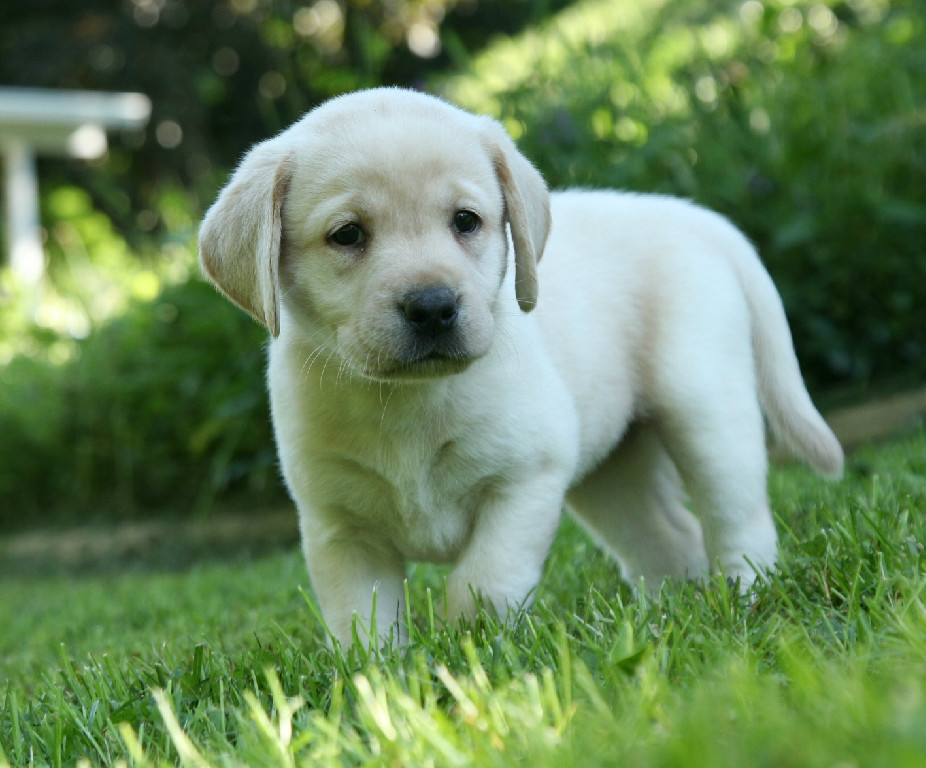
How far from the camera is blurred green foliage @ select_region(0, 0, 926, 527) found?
6.23m

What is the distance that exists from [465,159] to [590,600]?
1.17 m

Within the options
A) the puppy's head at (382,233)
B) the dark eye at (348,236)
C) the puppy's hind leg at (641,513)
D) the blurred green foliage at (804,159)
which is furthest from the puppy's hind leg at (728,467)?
the blurred green foliage at (804,159)

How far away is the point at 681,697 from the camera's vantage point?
1.79 metres

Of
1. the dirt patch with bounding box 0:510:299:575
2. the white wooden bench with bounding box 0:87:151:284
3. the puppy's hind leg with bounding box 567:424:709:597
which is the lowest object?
the dirt patch with bounding box 0:510:299:575

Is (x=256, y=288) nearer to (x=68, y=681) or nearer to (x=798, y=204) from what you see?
(x=68, y=681)

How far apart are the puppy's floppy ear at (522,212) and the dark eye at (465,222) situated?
0.44ft

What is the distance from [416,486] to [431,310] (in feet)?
1.76

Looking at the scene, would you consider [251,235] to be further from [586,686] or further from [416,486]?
[586,686]

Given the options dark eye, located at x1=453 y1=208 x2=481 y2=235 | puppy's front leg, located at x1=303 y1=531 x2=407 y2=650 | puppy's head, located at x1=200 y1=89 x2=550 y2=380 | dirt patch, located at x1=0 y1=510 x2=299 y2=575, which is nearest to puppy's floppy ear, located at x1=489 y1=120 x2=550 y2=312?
puppy's head, located at x1=200 y1=89 x2=550 y2=380

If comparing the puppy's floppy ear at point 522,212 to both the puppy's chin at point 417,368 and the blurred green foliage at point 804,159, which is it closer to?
the puppy's chin at point 417,368

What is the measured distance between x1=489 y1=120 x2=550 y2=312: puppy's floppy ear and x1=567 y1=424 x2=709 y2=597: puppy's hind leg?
93 centimetres

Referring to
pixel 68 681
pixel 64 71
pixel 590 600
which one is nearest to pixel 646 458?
pixel 590 600

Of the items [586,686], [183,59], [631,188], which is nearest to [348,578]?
[586,686]

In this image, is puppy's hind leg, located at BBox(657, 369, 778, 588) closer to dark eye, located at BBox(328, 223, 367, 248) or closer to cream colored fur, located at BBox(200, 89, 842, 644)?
cream colored fur, located at BBox(200, 89, 842, 644)
